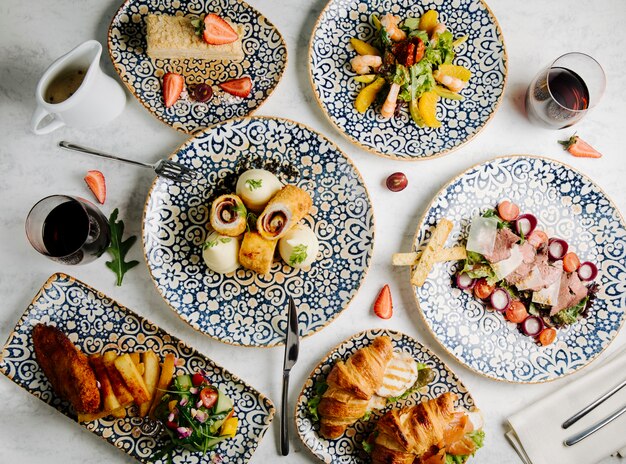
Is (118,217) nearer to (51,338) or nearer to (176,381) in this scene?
(51,338)

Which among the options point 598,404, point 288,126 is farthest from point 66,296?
point 598,404

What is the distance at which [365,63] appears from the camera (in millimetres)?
2283

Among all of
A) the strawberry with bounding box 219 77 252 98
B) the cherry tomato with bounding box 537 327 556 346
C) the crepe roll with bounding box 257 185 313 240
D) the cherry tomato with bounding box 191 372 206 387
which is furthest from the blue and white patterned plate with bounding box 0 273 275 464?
the cherry tomato with bounding box 537 327 556 346

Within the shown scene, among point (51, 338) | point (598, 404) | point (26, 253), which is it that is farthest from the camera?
point (598, 404)

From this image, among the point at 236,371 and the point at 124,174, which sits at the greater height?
the point at 124,174

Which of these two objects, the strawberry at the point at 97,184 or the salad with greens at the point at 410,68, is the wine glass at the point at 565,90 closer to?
the salad with greens at the point at 410,68

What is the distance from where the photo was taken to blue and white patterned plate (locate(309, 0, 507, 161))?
2301 mm

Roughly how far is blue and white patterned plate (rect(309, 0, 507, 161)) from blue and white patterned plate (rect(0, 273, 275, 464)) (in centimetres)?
120

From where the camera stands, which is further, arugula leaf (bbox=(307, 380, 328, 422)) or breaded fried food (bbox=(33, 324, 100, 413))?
arugula leaf (bbox=(307, 380, 328, 422))

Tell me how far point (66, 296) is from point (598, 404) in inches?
97.1

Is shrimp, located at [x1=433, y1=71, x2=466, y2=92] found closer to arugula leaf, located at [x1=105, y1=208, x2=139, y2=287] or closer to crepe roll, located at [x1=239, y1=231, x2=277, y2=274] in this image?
crepe roll, located at [x1=239, y1=231, x2=277, y2=274]

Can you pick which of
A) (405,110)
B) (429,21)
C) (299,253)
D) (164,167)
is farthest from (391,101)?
(164,167)

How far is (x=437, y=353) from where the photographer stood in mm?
2391

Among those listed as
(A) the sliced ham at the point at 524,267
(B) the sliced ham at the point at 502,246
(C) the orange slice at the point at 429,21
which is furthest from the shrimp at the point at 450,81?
(A) the sliced ham at the point at 524,267
